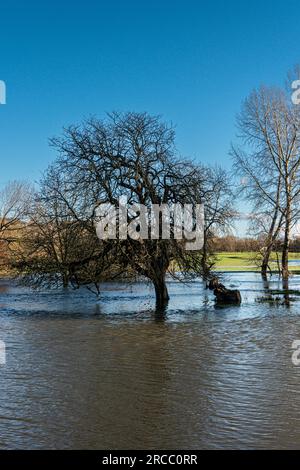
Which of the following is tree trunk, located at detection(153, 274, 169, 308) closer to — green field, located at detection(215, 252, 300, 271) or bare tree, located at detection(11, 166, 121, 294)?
bare tree, located at detection(11, 166, 121, 294)

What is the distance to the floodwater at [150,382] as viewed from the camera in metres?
7.13

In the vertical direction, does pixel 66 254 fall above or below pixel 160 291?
above

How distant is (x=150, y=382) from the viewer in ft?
32.6

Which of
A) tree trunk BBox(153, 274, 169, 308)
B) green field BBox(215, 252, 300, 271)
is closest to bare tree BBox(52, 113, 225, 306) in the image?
tree trunk BBox(153, 274, 169, 308)

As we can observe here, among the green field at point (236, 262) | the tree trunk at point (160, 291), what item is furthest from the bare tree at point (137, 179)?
the green field at point (236, 262)

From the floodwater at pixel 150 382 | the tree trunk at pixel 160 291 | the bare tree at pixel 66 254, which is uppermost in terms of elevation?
the bare tree at pixel 66 254

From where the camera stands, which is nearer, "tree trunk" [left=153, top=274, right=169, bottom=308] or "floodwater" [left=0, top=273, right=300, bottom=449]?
"floodwater" [left=0, top=273, right=300, bottom=449]

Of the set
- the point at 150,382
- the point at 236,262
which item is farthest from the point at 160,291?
the point at 236,262

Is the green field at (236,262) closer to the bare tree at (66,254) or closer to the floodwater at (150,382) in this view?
the bare tree at (66,254)

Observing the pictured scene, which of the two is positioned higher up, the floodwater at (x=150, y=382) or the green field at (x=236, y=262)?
the green field at (x=236, y=262)

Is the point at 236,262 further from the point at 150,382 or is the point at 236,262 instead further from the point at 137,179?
the point at 150,382

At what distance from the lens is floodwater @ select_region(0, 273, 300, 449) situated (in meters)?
7.13

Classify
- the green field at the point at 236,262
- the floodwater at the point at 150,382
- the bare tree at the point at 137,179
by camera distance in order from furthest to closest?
the green field at the point at 236,262 → the bare tree at the point at 137,179 → the floodwater at the point at 150,382
